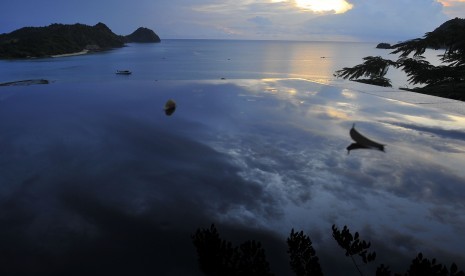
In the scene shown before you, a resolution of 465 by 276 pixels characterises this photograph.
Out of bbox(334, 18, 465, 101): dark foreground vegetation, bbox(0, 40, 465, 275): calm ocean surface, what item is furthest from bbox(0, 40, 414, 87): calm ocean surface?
bbox(0, 40, 465, 275): calm ocean surface

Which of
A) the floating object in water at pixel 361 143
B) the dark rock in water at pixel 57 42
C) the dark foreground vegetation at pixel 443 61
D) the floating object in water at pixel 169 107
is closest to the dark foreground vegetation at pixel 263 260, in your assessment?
the floating object in water at pixel 361 143

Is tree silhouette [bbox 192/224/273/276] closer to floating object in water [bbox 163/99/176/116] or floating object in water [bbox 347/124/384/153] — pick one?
floating object in water [bbox 347/124/384/153]

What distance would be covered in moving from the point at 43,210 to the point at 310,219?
10.3ft

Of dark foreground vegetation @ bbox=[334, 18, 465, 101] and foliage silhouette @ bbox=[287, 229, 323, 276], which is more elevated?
dark foreground vegetation @ bbox=[334, 18, 465, 101]

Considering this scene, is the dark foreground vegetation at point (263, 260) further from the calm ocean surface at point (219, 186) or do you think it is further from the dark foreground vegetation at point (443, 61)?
the dark foreground vegetation at point (443, 61)

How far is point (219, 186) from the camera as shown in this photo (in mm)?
4734

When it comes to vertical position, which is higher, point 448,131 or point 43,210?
point 448,131

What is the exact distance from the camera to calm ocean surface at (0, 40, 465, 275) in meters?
3.20

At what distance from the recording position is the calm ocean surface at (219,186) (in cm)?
320

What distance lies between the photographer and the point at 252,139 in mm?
6891

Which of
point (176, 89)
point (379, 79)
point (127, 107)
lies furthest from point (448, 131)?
point (379, 79)

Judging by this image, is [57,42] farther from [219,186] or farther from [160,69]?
[219,186]

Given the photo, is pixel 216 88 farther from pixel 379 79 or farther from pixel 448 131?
pixel 379 79

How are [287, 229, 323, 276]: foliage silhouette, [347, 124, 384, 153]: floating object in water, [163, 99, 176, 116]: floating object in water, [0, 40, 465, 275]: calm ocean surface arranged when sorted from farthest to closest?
[163, 99, 176, 116]: floating object in water
[347, 124, 384, 153]: floating object in water
[0, 40, 465, 275]: calm ocean surface
[287, 229, 323, 276]: foliage silhouette
